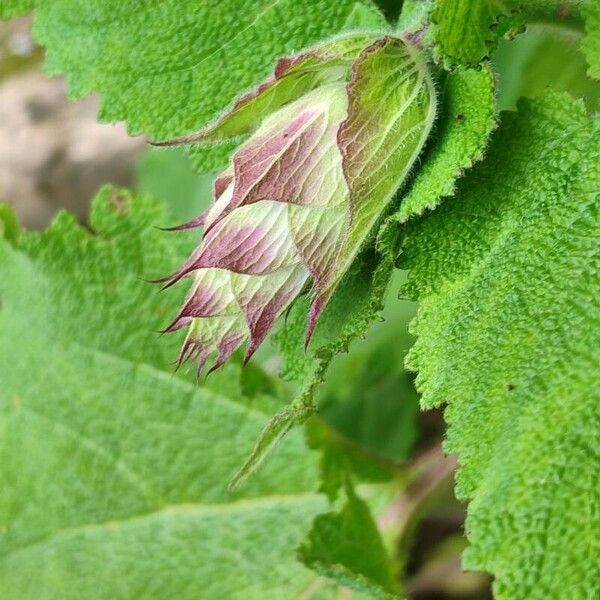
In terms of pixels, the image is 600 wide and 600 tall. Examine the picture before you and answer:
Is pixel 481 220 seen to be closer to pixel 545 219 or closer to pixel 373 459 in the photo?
pixel 545 219

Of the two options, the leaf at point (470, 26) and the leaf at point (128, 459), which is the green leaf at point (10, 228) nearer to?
the leaf at point (128, 459)

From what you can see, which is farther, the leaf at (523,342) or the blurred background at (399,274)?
the blurred background at (399,274)

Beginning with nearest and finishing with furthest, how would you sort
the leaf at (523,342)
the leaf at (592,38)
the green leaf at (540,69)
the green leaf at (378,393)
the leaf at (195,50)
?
1. the leaf at (523,342)
2. the leaf at (592,38)
3. the leaf at (195,50)
4. the green leaf at (540,69)
5. the green leaf at (378,393)

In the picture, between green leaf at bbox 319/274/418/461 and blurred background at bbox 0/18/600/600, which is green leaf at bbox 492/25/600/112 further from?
green leaf at bbox 319/274/418/461

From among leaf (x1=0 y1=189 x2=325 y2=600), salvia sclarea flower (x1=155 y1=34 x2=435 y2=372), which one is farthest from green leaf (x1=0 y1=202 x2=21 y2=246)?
salvia sclarea flower (x1=155 y1=34 x2=435 y2=372)

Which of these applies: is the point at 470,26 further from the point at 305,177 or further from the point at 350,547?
the point at 350,547

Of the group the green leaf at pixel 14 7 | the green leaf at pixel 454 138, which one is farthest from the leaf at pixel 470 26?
the green leaf at pixel 14 7
